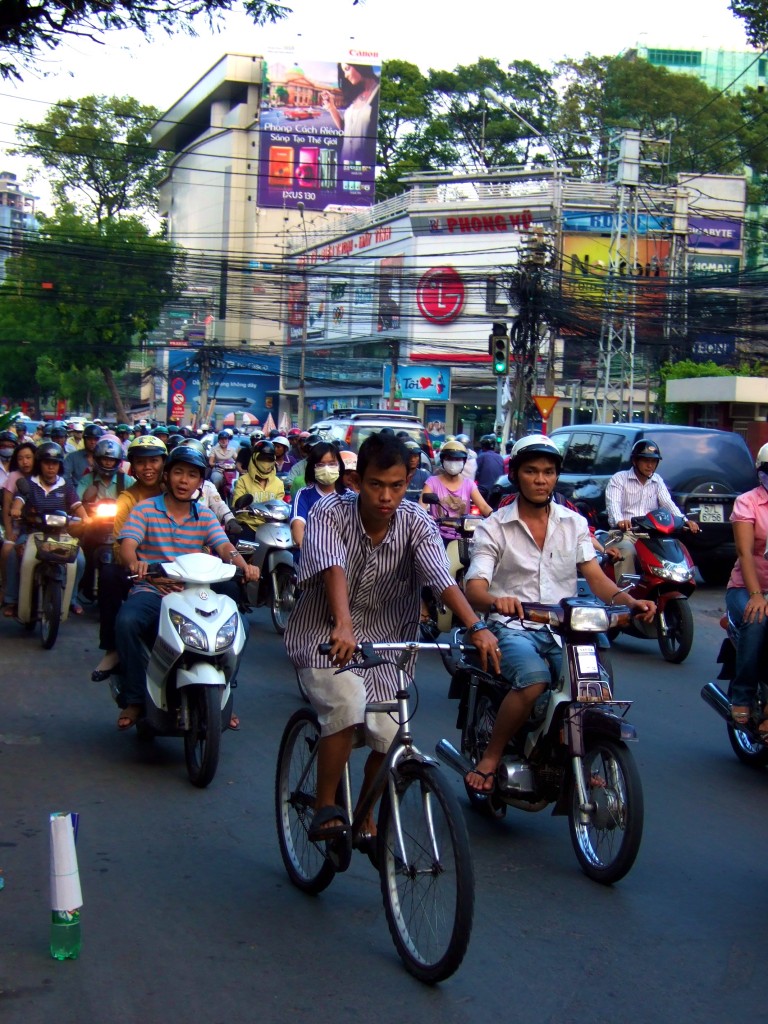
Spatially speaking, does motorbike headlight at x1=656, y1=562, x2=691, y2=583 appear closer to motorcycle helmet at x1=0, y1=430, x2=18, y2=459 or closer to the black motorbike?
the black motorbike

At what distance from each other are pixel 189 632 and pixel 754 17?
1763 centimetres

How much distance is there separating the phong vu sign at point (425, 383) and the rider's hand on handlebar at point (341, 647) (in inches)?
1710

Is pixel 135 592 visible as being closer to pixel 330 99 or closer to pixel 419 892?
pixel 419 892

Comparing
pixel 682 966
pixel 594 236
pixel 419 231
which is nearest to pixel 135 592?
pixel 682 966

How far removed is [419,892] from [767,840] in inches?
95.4

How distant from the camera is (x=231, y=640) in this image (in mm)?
6289

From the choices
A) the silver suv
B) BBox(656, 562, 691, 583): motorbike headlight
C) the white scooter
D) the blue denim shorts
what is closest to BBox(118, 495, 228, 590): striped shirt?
the white scooter

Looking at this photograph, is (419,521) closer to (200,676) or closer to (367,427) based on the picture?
(200,676)

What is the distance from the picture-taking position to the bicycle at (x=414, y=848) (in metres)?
3.70

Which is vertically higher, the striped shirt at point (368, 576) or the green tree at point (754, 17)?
the green tree at point (754, 17)

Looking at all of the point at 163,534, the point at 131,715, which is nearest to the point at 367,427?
the point at 163,534

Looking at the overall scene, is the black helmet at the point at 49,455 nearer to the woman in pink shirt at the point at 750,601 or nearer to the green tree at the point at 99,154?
the woman in pink shirt at the point at 750,601

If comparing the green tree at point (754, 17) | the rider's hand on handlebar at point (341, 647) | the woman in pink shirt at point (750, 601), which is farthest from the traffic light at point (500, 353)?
the rider's hand on handlebar at point (341, 647)

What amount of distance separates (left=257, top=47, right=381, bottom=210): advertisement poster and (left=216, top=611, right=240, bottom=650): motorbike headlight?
203ft
